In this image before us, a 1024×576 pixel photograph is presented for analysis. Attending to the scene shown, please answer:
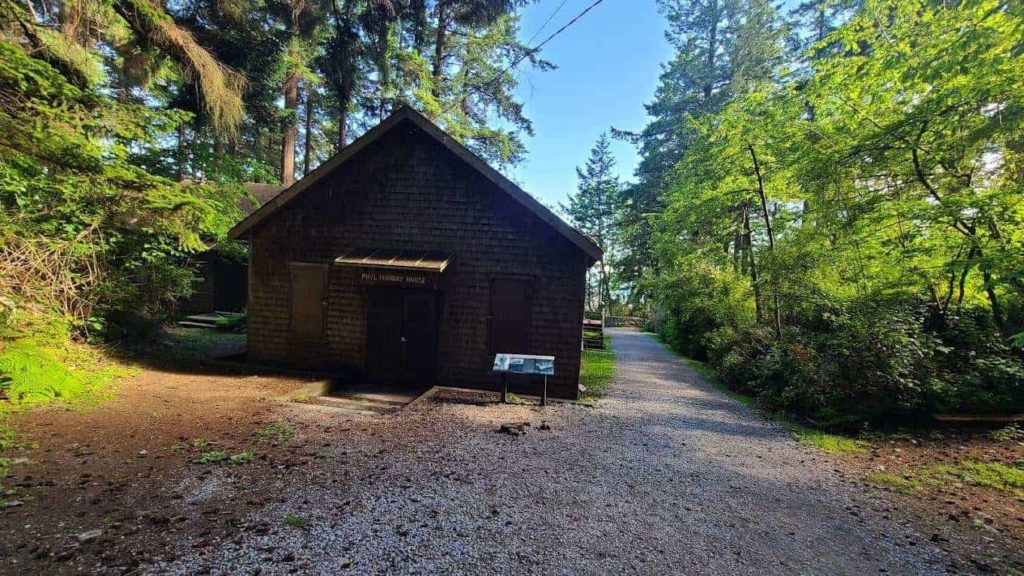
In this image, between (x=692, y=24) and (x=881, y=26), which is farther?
(x=692, y=24)

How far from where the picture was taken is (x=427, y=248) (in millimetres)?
9102

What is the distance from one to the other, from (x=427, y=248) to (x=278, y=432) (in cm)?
478

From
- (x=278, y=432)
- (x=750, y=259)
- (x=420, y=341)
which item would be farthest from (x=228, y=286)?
(x=750, y=259)

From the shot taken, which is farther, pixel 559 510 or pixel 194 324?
pixel 194 324

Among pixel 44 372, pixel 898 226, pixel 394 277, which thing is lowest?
pixel 44 372

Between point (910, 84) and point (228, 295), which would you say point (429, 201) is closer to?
point (910, 84)

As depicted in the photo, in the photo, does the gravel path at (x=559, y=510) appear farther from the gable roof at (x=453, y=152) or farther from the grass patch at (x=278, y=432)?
the gable roof at (x=453, y=152)

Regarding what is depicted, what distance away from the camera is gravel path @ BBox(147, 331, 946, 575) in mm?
3168

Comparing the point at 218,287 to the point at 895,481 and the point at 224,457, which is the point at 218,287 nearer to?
the point at 224,457

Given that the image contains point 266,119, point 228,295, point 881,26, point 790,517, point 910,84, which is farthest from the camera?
point 228,295

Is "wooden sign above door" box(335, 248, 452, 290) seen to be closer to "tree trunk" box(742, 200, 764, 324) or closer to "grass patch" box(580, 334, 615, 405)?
"grass patch" box(580, 334, 615, 405)

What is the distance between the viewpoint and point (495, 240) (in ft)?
29.0

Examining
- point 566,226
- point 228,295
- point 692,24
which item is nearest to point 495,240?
point 566,226

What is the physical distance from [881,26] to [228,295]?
77.1 feet
